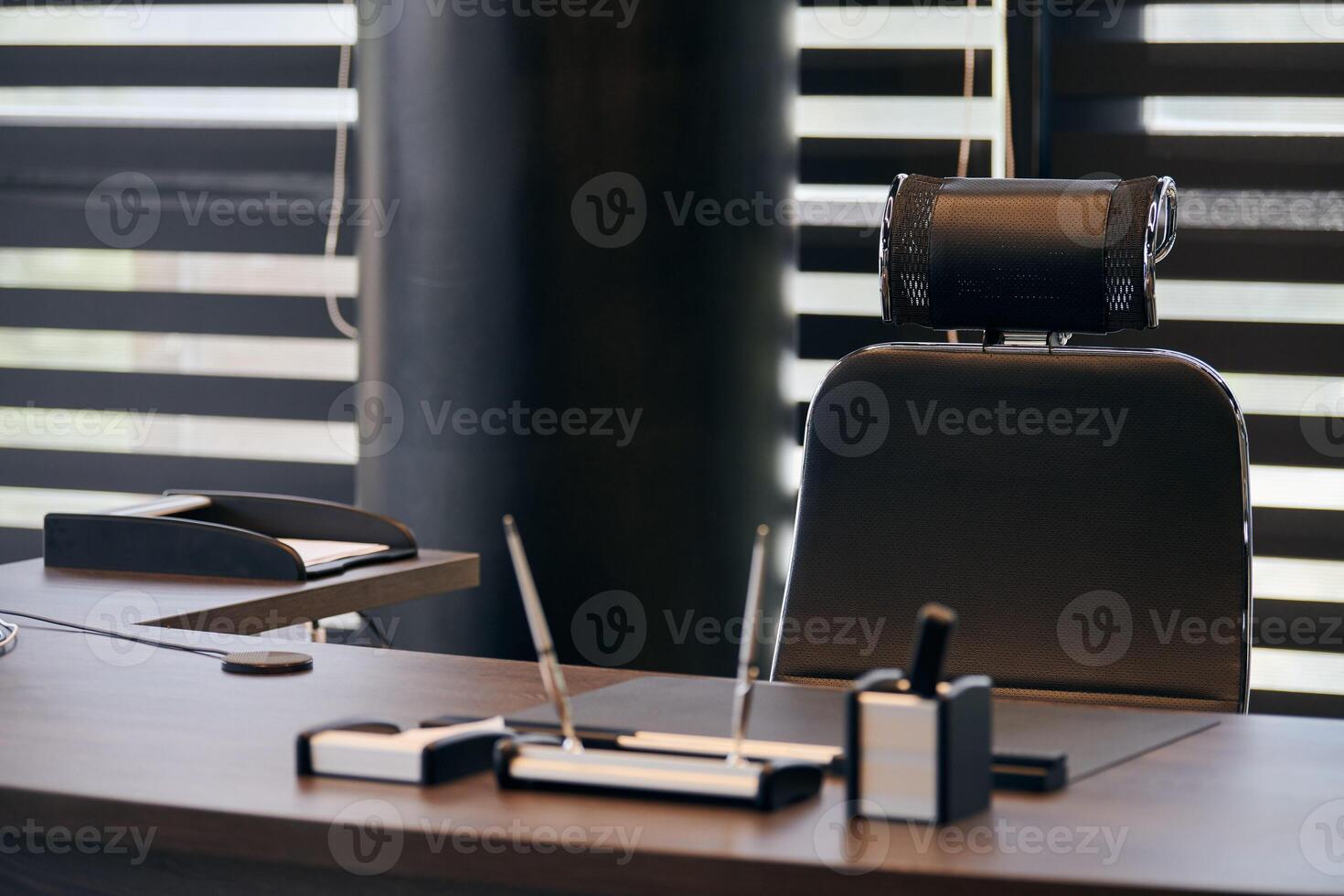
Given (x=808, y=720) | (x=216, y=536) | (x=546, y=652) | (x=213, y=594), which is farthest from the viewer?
(x=216, y=536)

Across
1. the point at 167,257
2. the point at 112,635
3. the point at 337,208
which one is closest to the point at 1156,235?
the point at 112,635

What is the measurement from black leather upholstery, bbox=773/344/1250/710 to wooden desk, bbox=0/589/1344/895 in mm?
367

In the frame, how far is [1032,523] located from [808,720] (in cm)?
52

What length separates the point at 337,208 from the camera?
3658mm

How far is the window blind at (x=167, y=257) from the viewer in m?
3.70

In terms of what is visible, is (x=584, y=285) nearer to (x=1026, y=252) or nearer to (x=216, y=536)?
(x=216, y=536)

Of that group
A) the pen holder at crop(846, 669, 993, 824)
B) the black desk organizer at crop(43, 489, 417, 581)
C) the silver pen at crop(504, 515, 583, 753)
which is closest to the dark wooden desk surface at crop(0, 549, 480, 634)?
the black desk organizer at crop(43, 489, 417, 581)

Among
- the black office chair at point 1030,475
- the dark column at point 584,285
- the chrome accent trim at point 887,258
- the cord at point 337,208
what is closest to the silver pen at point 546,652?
the black office chair at point 1030,475

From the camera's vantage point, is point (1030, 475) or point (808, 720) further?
point (1030, 475)

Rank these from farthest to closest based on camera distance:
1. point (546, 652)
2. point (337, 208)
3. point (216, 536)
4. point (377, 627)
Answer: point (337, 208), point (377, 627), point (216, 536), point (546, 652)

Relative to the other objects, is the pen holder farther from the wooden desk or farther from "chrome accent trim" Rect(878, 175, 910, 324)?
"chrome accent trim" Rect(878, 175, 910, 324)

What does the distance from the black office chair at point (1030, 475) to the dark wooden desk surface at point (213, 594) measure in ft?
2.00

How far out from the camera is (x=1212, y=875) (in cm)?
92

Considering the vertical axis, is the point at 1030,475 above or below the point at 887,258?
below
